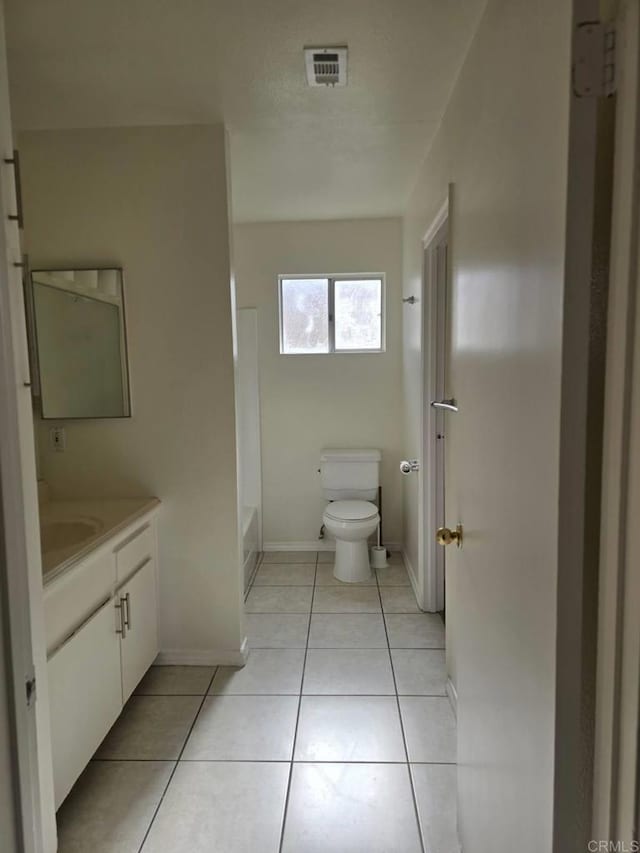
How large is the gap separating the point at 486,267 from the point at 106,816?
2.01 metres

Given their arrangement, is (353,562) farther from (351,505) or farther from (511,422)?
(511,422)

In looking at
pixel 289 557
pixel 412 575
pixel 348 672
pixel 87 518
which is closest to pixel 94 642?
pixel 87 518

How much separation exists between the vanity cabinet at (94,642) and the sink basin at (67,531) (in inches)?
5.5

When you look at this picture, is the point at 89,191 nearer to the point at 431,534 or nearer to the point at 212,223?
the point at 212,223

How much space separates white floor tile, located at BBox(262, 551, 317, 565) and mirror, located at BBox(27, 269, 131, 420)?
197 cm

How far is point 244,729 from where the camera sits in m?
2.06

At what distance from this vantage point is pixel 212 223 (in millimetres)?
2348

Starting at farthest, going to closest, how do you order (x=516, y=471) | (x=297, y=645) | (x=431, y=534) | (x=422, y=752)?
1. (x=431, y=534)
2. (x=297, y=645)
3. (x=422, y=752)
4. (x=516, y=471)

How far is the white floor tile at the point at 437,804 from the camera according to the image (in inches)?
60.5

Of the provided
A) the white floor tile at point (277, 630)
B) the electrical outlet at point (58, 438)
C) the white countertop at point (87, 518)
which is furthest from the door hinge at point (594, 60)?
the white floor tile at point (277, 630)

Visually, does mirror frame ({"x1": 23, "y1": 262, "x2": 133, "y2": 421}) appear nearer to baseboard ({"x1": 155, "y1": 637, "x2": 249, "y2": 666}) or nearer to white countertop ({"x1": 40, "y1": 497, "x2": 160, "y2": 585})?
white countertop ({"x1": 40, "y1": 497, "x2": 160, "y2": 585})

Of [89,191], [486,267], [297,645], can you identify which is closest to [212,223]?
[89,191]

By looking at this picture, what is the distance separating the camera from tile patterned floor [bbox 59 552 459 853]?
1.58 meters

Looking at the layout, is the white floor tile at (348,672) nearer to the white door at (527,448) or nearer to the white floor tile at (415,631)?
the white floor tile at (415,631)
